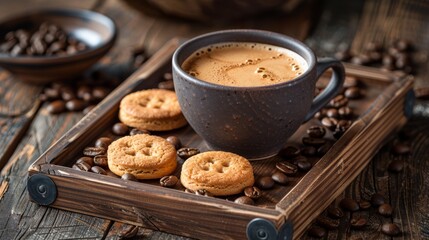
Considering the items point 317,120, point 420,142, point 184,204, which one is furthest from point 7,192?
point 420,142

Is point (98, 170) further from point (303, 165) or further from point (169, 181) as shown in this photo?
point (303, 165)

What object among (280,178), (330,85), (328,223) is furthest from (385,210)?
(330,85)

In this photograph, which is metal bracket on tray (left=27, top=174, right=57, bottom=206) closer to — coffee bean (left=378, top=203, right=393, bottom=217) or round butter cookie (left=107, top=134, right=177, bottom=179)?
round butter cookie (left=107, top=134, right=177, bottom=179)

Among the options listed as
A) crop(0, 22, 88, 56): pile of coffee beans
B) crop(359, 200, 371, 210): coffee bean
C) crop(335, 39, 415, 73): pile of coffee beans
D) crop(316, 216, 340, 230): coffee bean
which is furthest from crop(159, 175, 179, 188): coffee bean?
crop(335, 39, 415, 73): pile of coffee beans

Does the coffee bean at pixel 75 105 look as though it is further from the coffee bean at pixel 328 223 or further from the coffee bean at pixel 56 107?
the coffee bean at pixel 328 223

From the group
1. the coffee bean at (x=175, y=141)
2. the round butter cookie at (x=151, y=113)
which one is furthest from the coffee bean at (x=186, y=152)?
the round butter cookie at (x=151, y=113)

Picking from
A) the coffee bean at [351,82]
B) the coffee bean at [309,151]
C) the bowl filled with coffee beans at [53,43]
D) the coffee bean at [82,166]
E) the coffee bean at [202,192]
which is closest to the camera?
the coffee bean at [202,192]
